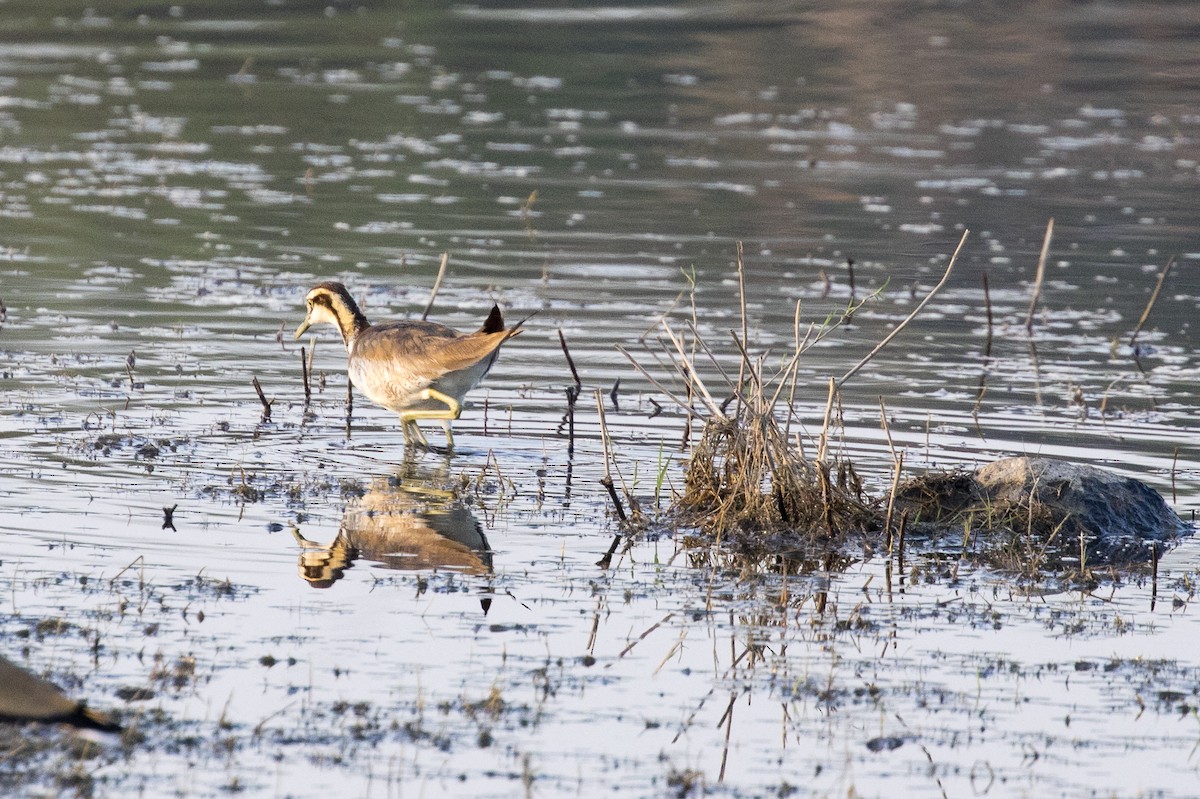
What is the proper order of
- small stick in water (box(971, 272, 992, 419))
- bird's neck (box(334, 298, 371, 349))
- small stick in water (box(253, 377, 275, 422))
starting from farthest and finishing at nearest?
small stick in water (box(971, 272, 992, 419))
bird's neck (box(334, 298, 371, 349))
small stick in water (box(253, 377, 275, 422))

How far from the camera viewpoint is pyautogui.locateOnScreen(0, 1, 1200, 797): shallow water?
6.20 metres

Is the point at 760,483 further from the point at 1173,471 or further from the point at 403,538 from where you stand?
the point at 1173,471

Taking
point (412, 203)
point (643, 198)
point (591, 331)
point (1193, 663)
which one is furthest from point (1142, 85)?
point (1193, 663)

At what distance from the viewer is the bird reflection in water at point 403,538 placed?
813 centimetres

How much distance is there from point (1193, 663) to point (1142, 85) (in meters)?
23.8

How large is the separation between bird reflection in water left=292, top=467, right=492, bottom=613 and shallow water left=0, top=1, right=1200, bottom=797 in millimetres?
43

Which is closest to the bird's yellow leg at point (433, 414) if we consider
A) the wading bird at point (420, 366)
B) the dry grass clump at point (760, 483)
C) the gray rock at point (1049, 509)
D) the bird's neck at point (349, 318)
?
the wading bird at point (420, 366)

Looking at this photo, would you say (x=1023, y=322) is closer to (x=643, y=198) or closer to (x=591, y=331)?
(x=591, y=331)

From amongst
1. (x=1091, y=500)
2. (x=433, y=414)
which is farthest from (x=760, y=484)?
(x=433, y=414)

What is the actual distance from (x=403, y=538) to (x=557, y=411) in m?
3.25

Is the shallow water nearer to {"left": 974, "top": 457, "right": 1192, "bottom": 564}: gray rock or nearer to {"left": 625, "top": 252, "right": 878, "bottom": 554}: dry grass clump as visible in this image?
{"left": 625, "top": 252, "right": 878, "bottom": 554}: dry grass clump

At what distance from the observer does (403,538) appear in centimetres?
864

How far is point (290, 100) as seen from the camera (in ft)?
88.8

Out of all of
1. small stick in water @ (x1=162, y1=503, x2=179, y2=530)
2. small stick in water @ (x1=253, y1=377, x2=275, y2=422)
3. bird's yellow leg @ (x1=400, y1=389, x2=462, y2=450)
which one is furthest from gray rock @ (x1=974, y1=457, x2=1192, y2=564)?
small stick in water @ (x1=253, y1=377, x2=275, y2=422)
